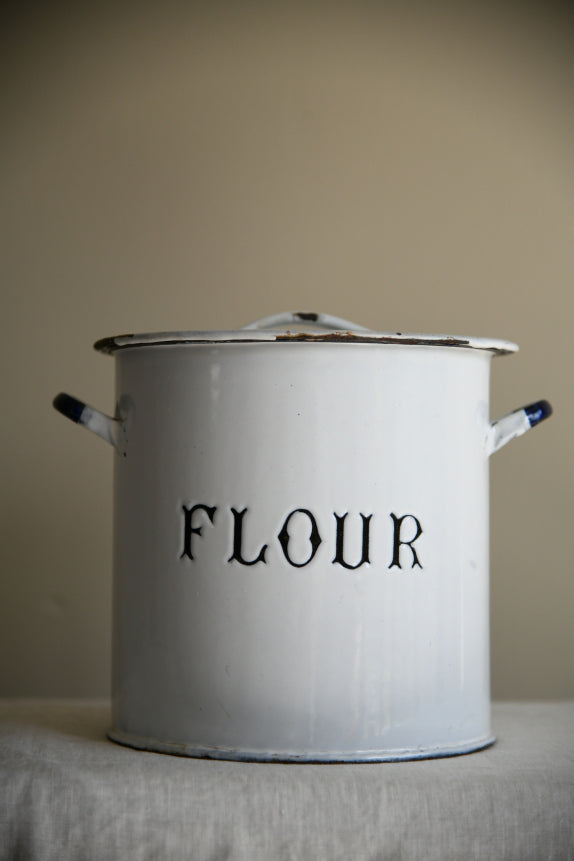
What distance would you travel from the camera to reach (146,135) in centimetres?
95

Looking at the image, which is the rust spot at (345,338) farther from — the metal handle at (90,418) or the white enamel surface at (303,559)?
the metal handle at (90,418)

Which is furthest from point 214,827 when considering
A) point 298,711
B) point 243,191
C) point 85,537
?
point 243,191

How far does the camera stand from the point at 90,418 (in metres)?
0.66

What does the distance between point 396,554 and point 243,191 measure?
493 millimetres

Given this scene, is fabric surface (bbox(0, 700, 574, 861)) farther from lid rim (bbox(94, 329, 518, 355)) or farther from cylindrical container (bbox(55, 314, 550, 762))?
lid rim (bbox(94, 329, 518, 355))

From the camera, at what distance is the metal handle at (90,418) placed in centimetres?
65

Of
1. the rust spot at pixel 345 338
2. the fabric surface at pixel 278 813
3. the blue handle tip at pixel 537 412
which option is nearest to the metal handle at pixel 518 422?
the blue handle tip at pixel 537 412

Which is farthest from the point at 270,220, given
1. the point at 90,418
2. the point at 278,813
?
the point at 278,813

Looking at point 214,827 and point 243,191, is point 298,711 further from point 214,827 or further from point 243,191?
point 243,191

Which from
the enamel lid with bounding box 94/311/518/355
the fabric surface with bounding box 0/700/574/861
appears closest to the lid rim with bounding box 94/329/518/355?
the enamel lid with bounding box 94/311/518/355

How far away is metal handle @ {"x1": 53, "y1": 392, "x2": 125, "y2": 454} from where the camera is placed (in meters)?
0.65

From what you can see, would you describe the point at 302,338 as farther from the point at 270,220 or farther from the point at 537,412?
the point at 270,220

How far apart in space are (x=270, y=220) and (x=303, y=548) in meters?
0.47

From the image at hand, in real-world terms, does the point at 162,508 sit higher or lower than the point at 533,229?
lower
